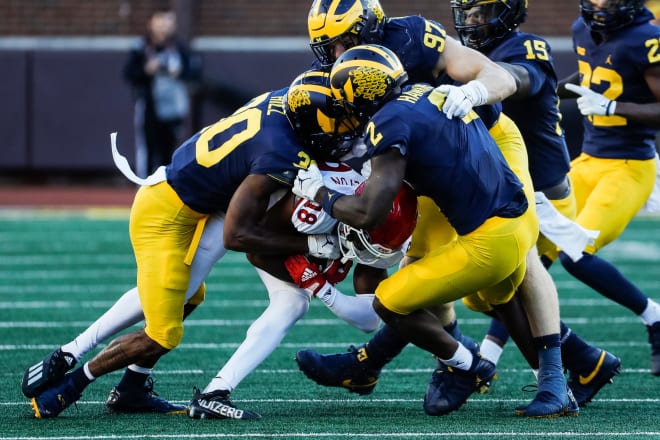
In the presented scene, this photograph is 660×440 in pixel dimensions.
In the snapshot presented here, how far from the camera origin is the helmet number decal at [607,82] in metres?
6.09

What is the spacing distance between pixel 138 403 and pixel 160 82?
27.4 feet

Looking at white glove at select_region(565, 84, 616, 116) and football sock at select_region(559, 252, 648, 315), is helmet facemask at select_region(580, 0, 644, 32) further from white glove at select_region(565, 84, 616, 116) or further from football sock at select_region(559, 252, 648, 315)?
football sock at select_region(559, 252, 648, 315)

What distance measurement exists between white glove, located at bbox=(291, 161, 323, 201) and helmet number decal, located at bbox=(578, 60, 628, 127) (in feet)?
7.24

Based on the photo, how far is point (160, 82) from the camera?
1284cm

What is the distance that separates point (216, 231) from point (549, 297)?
1.38 meters

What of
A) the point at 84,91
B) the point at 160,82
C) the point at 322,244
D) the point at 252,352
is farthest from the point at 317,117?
the point at 84,91

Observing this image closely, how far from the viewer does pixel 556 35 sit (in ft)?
49.2

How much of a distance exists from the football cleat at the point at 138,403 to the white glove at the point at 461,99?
1636 mm

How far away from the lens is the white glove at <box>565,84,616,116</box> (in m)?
5.83

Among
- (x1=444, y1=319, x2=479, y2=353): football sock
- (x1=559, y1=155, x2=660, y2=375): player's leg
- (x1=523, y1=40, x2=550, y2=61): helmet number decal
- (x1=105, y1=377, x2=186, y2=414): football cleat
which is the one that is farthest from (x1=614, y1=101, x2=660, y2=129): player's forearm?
(x1=105, y1=377, x2=186, y2=414): football cleat

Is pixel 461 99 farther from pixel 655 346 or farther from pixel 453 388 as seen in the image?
pixel 655 346

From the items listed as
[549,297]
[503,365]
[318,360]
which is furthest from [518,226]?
[503,365]

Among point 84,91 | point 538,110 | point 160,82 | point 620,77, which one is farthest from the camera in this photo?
point 84,91

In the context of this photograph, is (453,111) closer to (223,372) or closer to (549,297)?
(549,297)
